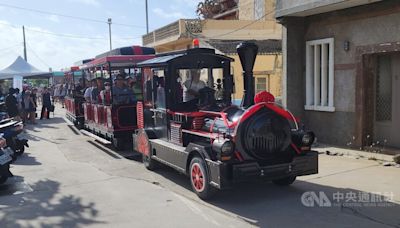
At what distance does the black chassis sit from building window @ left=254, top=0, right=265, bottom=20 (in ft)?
61.2

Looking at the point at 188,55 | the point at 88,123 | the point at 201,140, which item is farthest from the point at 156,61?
the point at 88,123

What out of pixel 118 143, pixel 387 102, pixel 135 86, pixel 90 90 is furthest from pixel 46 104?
pixel 387 102

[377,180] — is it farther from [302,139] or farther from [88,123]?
[88,123]

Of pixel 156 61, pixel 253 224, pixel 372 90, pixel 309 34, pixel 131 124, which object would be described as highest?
pixel 309 34

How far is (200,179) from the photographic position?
20.4 feet

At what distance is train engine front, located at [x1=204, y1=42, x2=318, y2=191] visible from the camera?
5676 millimetres

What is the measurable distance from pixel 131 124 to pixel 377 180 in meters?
6.04

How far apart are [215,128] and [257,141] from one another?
0.71m

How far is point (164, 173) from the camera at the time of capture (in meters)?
8.20

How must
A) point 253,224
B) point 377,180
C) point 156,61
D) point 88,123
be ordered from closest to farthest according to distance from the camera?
point 253,224
point 377,180
point 156,61
point 88,123

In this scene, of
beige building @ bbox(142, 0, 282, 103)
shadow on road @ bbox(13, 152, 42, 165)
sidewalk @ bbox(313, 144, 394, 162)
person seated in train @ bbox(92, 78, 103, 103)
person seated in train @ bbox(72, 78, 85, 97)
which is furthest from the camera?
beige building @ bbox(142, 0, 282, 103)

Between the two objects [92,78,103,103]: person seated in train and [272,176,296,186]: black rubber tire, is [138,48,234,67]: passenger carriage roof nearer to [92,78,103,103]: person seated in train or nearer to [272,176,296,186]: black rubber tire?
[272,176,296,186]: black rubber tire

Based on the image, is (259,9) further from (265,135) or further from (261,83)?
(265,135)

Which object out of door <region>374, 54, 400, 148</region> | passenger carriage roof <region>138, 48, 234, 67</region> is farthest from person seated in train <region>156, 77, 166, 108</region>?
door <region>374, 54, 400, 148</region>
